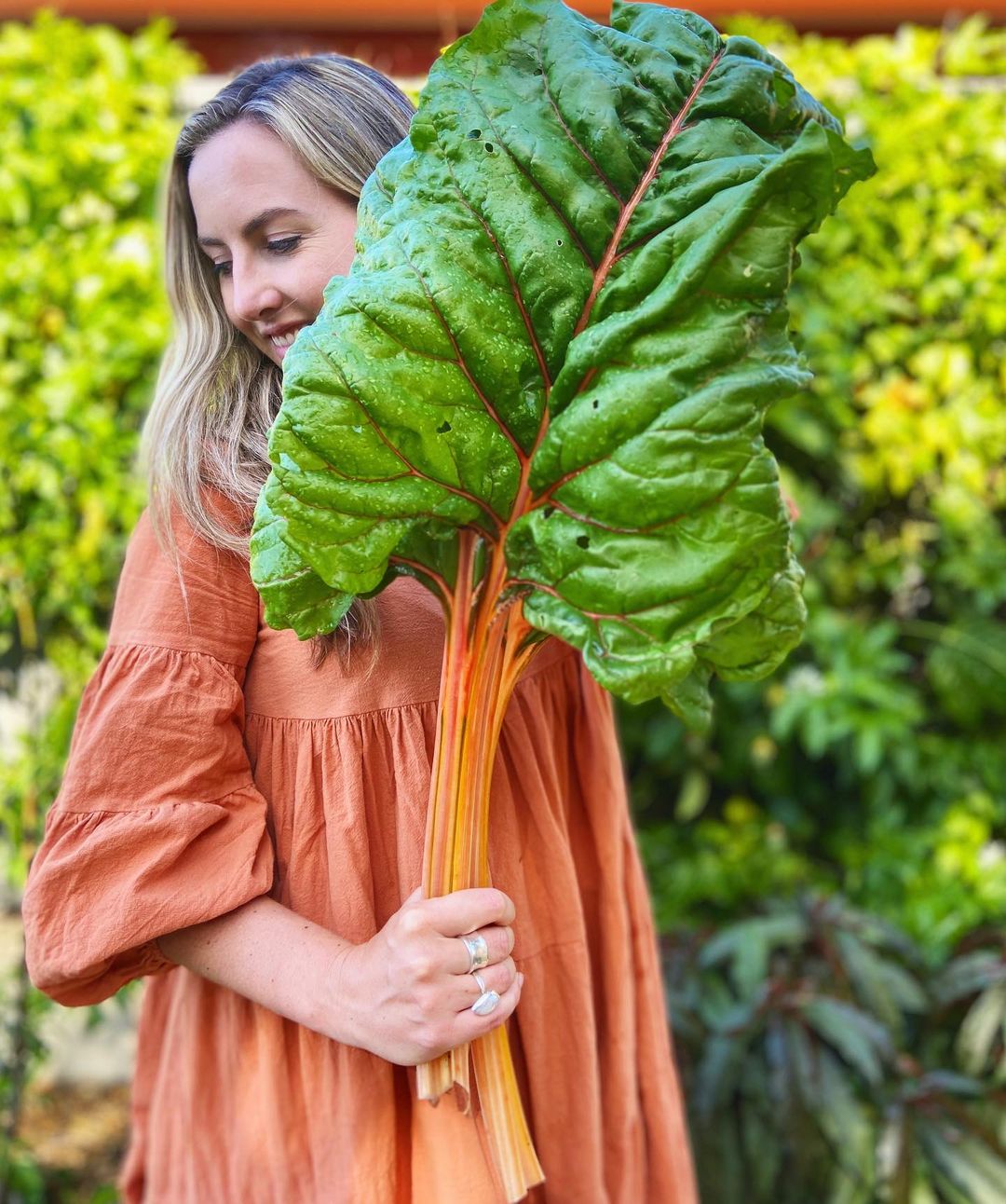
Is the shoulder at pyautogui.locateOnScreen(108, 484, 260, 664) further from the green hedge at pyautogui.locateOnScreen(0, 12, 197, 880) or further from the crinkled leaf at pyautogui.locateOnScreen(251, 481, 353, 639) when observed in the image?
the green hedge at pyautogui.locateOnScreen(0, 12, 197, 880)

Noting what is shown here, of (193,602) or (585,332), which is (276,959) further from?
(585,332)

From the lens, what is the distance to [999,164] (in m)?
2.96

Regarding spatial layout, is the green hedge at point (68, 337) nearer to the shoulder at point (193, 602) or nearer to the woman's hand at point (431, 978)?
the shoulder at point (193, 602)

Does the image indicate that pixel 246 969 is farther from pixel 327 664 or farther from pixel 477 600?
pixel 477 600

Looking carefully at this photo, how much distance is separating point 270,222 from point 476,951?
79cm

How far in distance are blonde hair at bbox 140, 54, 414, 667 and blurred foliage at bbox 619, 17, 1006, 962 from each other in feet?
6.26

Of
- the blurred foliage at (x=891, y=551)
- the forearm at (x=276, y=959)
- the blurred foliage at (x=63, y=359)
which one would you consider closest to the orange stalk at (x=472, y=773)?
the forearm at (x=276, y=959)

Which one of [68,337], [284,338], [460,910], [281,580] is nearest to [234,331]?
[284,338]

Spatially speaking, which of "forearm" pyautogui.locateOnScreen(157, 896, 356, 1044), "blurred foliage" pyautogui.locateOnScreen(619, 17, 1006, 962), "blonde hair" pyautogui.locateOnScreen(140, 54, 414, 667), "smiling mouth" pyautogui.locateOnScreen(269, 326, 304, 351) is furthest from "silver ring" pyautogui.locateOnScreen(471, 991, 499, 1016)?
"blurred foliage" pyautogui.locateOnScreen(619, 17, 1006, 962)

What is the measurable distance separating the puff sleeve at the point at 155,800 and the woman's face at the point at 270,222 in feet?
0.90

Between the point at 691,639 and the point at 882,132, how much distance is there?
2.54 m

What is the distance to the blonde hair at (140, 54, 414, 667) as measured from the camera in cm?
121

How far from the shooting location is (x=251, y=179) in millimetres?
1185

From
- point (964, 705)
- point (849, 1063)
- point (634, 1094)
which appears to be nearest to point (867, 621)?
point (964, 705)
